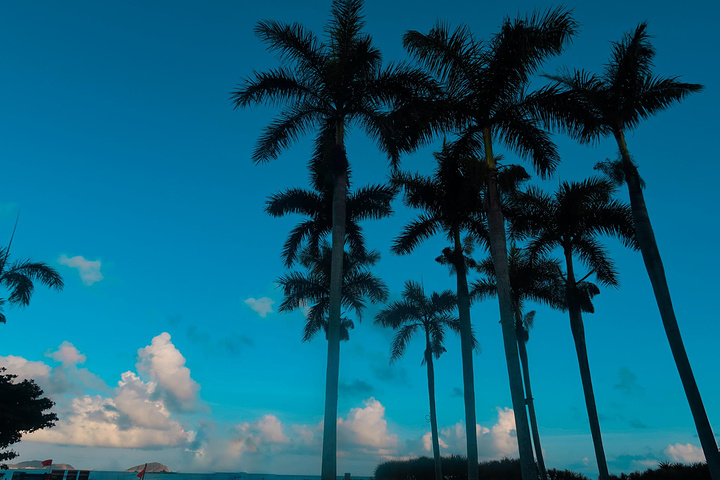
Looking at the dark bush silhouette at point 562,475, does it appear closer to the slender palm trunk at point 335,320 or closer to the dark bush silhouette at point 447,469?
the dark bush silhouette at point 447,469

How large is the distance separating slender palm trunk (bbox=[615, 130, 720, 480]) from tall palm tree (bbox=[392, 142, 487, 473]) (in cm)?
631

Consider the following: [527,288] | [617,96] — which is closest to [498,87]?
[617,96]

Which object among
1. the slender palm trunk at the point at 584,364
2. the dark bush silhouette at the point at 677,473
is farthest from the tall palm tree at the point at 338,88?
the dark bush silhouette at the point at 677,473

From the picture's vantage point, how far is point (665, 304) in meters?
15.2

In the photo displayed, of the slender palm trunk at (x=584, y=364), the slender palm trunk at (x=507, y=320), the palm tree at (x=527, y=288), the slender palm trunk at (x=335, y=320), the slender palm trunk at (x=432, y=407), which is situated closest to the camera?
the slender palm trunk at (x=507, y=320)

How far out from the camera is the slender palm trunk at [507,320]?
12938 mm

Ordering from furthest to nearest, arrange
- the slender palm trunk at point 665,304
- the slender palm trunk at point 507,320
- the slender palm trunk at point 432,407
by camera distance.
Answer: the slender palm trunk at point 432,407 → the slender palm trunk at point 665,304 → the slender palm trunk at point 507,320

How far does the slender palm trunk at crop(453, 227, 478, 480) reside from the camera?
19.4 m

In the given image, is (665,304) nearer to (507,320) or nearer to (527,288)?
(507,320)

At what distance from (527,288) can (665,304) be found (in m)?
12.7

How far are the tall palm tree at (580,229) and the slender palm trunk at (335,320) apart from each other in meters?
9.58

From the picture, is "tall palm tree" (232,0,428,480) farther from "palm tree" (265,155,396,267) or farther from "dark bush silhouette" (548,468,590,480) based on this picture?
"dark bush silhouette" (548,468,590,480)

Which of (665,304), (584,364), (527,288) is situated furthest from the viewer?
(527,288)

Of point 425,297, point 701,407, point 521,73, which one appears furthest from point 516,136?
point 425,297
